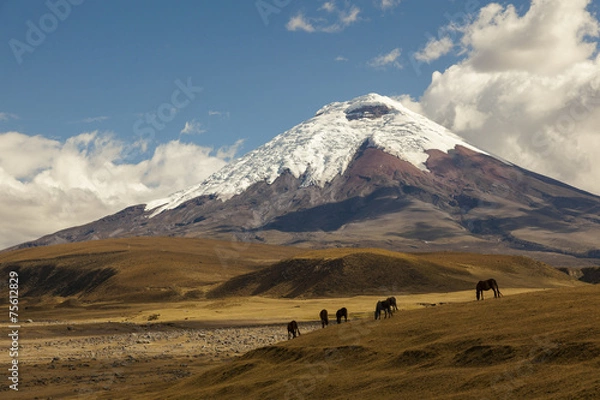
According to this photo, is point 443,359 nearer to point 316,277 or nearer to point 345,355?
point 345,355

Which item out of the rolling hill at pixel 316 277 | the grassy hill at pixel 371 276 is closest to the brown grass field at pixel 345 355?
the grassy hill at pixel 371 276

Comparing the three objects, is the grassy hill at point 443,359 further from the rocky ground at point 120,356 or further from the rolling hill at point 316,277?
the rolling hill at point 316,277

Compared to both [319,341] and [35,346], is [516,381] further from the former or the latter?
[35,346]

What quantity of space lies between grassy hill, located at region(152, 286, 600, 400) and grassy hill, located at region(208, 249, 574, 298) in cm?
9756

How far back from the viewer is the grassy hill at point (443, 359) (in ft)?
62.9

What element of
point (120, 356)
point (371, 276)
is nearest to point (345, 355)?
point (120, 356)

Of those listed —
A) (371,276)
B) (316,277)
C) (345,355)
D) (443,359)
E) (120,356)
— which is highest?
(316,277)

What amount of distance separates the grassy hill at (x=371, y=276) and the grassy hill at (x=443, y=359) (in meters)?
97.6

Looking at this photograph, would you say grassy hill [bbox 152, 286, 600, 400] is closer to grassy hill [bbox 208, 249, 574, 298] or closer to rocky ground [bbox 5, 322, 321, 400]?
rocky ground [bbox 5, 322, 321, 400]

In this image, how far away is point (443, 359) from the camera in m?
22.9

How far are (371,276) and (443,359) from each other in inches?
4477

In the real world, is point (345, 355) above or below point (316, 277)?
below

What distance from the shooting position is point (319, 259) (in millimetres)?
147625

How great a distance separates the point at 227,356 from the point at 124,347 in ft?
A: 38.6
